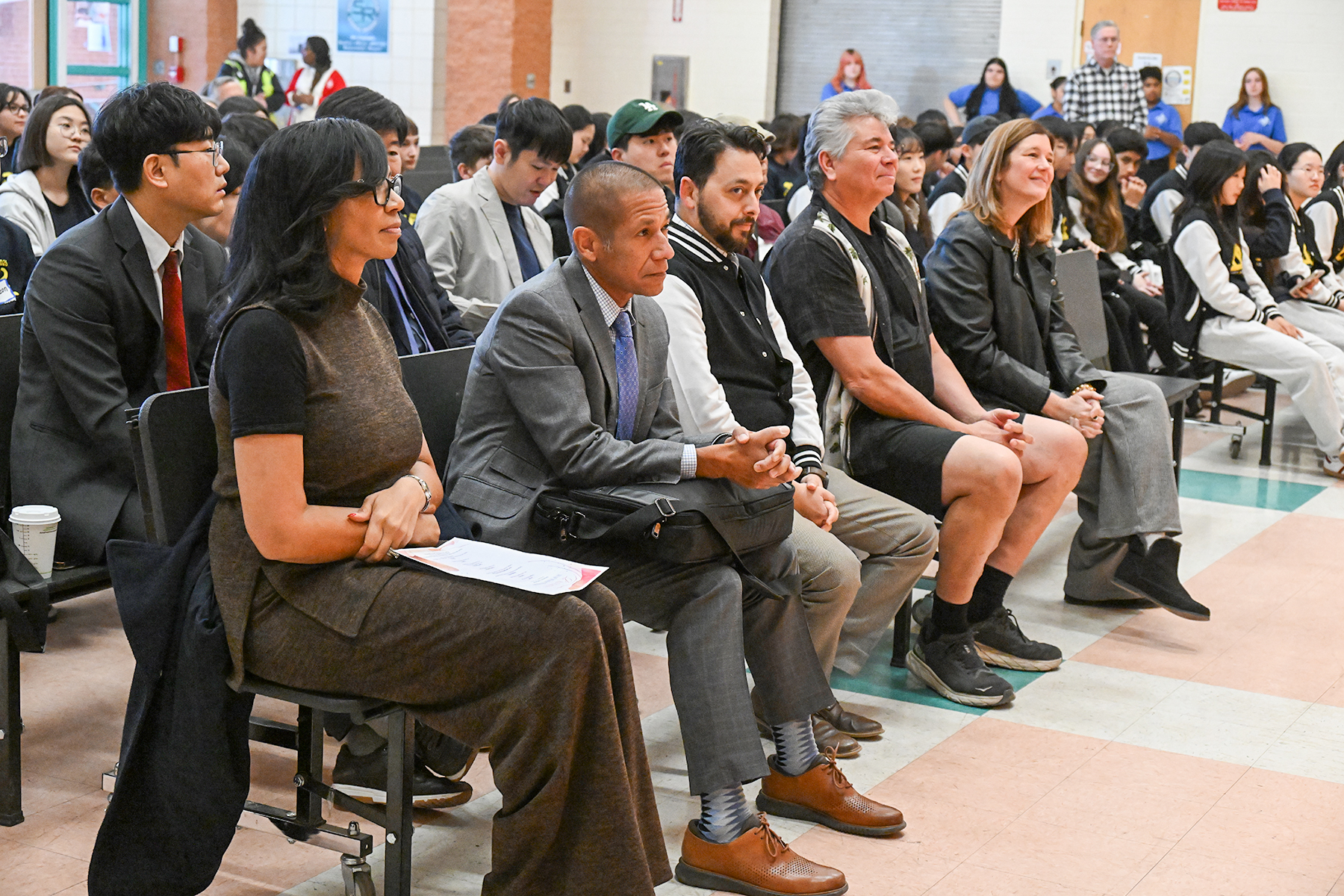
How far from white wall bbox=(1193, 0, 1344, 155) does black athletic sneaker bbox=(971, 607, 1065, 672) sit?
9.81 meters

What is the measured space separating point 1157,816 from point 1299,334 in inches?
169

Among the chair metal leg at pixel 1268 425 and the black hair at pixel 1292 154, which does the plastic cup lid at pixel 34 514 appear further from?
the black hair at pixel 1292 154

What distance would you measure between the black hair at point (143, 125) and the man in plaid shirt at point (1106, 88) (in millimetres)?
9781

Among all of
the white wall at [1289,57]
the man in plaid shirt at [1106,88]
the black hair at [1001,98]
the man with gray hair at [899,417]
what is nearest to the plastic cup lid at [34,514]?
the man with gray hair at [899,417]

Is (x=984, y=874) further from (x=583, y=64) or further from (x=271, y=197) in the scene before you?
(x=583, y=64)

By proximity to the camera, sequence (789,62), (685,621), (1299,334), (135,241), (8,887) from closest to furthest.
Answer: (8,887), (685,621), (135,241), (1299,334), (789,62)

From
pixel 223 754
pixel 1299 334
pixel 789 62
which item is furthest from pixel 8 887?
pixel 789 62

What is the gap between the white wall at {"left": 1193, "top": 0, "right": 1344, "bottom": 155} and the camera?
12.2 metres

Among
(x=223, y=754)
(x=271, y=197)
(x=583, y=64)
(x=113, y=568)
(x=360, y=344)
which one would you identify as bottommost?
(x=223, y=754)

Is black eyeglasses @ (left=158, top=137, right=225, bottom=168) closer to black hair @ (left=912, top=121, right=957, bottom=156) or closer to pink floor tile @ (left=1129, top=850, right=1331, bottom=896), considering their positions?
pink floor tile @ (left=1129, top=850, right=1331, bottom=896)

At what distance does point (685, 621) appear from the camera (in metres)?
2.69

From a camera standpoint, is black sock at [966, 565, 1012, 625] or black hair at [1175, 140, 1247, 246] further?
black hair at [1175, 140, 1247, 246]

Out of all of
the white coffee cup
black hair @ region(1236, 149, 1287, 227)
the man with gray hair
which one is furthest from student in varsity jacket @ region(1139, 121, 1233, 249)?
the white coffee cup

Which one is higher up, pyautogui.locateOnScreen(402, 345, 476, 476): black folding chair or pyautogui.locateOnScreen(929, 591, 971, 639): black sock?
pyautogui.locateOnScreen(402, 345, 476, 476): black folding chair
